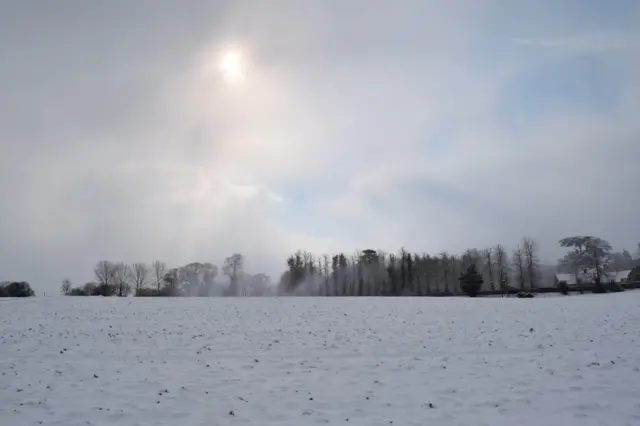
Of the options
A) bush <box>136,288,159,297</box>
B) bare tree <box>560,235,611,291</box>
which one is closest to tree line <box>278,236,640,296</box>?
bare tree <box>560,235,611,291</box>

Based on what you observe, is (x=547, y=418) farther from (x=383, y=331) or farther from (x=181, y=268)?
(x=181, y=268)

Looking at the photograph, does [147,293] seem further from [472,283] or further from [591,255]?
[591,255]

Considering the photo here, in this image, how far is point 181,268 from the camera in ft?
416

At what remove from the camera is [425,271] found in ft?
344

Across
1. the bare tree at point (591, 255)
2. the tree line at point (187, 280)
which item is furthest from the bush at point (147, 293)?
the bare tree at point (591, 255)

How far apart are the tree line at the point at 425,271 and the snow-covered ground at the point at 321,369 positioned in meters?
64.1

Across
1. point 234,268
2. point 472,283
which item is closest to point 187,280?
point 234,268

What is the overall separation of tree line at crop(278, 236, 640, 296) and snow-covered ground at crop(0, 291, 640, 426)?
64.1 metres

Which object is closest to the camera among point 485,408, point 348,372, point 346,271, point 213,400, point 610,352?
point 485,408

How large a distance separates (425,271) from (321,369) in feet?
313

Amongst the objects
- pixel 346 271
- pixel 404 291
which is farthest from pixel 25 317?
pixel 346 271

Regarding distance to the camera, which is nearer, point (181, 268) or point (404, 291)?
point (404, 291)

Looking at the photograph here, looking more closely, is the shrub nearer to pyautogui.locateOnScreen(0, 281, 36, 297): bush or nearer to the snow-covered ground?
the snow-covered ground

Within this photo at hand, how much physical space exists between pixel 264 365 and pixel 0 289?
70.4 meters
